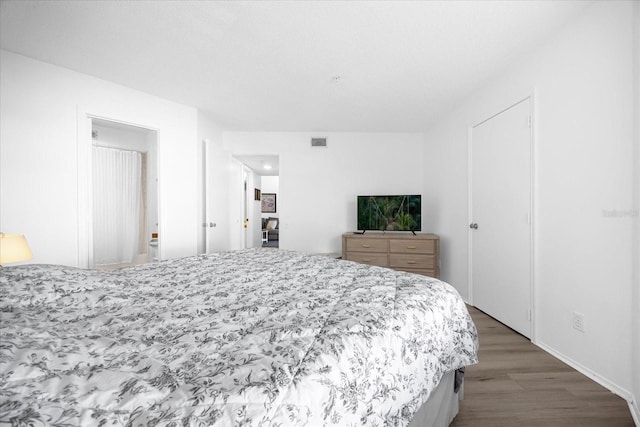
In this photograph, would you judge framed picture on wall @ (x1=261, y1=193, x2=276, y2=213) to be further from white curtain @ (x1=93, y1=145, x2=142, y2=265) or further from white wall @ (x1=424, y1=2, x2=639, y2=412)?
white wall @ (x1=424, y1=2, x2=639, y2=412)

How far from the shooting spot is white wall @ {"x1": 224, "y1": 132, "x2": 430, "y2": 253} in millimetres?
4637

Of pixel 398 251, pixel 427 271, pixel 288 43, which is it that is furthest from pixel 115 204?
pixel 427 271

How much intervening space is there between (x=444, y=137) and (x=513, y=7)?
7.05 feet

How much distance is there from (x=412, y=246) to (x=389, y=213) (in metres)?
0.60

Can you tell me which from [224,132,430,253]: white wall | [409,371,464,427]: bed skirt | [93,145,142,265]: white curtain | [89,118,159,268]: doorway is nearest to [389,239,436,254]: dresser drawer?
[224,132,430,253]: white wall

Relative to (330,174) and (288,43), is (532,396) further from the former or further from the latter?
(330,174)

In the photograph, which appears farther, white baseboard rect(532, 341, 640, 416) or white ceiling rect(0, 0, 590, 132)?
white ceiling rect(0, 0, 590, 132)

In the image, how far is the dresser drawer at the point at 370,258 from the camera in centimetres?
403

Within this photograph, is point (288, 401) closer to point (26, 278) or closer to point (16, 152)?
point (26, 278)

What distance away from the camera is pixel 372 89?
9.92 feet

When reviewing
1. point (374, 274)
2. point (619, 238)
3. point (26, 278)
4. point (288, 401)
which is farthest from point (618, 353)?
point (26, 278)

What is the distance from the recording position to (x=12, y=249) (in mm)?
1856

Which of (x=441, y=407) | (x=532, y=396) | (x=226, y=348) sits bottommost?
(x=532, y=396)

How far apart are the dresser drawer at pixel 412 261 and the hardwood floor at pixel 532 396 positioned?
5.66 ft
